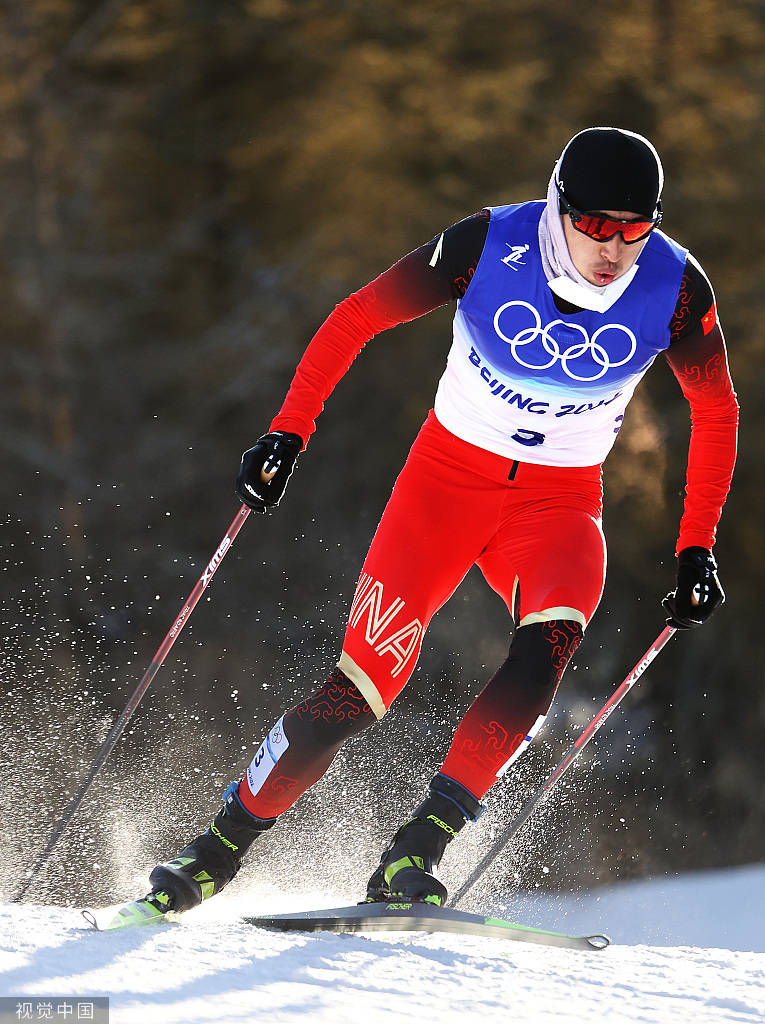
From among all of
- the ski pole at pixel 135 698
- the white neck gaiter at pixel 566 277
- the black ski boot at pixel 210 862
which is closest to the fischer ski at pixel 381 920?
the black ski boot at pixel 210 862

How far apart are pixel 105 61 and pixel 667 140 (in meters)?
5.31

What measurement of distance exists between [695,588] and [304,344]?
29.4 feet

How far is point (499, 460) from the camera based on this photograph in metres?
2.17

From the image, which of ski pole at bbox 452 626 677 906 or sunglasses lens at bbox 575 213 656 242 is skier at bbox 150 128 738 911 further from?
ski pole at bbox 452 626 677 906

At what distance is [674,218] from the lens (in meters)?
10.2

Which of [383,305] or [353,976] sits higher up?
[383,305]

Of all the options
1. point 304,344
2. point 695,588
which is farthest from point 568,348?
point 304,344

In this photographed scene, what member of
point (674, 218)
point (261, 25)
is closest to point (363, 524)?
point (674, 218)

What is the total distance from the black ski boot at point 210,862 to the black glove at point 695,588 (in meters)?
0.95

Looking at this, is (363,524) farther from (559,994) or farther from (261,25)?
(559,994)

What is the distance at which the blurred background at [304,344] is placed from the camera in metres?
9.95

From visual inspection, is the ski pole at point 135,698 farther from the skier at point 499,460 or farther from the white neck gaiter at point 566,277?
the white neck gaiter at point 566,277

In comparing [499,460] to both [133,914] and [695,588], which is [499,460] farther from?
[133,914]

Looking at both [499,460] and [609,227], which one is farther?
[499,460]
